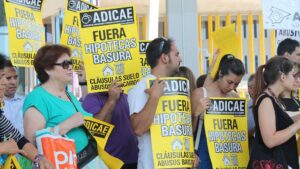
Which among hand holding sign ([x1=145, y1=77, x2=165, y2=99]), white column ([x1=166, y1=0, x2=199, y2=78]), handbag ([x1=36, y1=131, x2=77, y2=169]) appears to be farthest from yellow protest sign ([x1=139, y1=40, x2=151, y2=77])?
handbag ([x1=36, y1=131, x2=77, y2=169])

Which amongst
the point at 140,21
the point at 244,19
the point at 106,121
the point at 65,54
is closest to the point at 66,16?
the point at 106,121

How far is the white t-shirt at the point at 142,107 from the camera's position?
233 inches

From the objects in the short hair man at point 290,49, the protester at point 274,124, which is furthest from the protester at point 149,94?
the short hair man at point 290,49

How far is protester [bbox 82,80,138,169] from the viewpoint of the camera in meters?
6.57

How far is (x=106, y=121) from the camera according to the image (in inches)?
253

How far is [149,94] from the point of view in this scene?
5820 mm

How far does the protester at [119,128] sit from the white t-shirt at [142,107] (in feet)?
1.68

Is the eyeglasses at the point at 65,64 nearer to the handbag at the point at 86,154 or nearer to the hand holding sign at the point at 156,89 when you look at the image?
the handbag at the point at 86,154

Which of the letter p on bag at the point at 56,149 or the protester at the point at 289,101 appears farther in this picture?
the protester at the point at 289,101

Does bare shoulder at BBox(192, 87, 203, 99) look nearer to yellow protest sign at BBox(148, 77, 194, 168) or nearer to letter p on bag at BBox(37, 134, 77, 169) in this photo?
yellow protest sign at BBox(148, 77, 194, 168)

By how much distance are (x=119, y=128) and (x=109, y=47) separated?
0.77m

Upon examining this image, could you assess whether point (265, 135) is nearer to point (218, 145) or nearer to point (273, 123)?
point (273, 123)

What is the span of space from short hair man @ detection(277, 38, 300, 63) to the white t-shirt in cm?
209

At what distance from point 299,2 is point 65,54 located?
3.60 m
